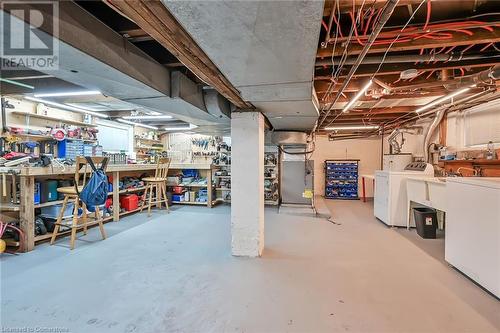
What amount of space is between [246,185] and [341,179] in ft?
18.1

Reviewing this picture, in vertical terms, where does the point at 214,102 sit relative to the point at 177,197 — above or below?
above

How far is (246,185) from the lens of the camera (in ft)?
9.55

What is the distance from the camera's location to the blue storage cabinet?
293 inches

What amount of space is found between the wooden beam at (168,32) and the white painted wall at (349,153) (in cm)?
656

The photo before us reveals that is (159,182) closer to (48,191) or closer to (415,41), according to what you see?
(48,191)

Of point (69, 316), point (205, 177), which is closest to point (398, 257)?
point (69, 316)

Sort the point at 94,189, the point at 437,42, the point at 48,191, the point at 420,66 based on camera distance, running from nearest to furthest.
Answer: the point at 437,42 < the point at 420,66 < the point at 94,189 < the point at 48,191

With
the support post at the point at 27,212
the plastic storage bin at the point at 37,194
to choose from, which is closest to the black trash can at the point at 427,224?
the support post at the point at 27,212

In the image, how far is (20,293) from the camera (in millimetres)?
2023

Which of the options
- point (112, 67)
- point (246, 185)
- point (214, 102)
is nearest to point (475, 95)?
point (246, 185)

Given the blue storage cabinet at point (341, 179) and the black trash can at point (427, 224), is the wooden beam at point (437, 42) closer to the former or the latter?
the black trash can at point (427, 224)

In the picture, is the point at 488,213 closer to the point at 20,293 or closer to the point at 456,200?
the point at 456,200

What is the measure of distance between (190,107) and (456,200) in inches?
122

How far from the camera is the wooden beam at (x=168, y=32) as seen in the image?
107cm
